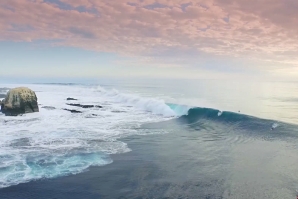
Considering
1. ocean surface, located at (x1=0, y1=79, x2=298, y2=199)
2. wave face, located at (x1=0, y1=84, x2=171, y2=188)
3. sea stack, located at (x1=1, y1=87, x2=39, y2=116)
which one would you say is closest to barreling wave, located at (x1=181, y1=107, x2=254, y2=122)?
ocean surface, located at (x1=0, y1=79, x2=298, y2=199)

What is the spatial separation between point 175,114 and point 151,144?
14007mm

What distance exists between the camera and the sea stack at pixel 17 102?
26859 mm

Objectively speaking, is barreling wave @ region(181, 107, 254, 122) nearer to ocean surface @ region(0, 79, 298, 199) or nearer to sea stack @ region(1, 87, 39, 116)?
ocean surface @ region(0, 79, 298, 199)

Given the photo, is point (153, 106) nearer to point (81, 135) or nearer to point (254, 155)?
point (81, 135)

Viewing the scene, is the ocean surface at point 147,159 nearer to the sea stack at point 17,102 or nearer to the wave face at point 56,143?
the wave face at point 56,143

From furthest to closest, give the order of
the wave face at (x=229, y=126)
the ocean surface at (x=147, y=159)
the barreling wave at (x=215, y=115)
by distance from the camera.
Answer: the barreling wave at (x=215, y=115) → the wave face at (x=229, y=126) → the ocean surface at (x=147, y=159)

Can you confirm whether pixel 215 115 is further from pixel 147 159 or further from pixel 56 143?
pixel 56 143

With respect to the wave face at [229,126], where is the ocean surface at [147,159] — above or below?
below

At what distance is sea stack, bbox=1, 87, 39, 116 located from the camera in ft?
88.1

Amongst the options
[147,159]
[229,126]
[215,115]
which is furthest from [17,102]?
[229,126]

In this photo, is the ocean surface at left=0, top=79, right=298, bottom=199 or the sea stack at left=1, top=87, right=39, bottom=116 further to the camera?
the sea stack at left=1, top=87, right=39, bottom=116

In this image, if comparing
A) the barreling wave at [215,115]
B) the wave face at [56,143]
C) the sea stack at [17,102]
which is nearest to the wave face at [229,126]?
the barreling wave at [215,115]

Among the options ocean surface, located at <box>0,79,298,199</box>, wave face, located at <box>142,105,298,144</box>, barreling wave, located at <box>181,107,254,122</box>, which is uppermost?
barreling wave, located at <box>181,107,254,122</box>

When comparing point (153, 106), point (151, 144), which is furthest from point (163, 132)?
point (153, 106)
